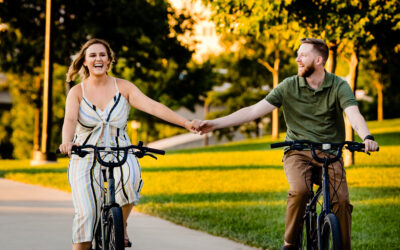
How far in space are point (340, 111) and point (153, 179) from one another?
41.0 ft

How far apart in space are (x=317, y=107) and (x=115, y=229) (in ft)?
5.26

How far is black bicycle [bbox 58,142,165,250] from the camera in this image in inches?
201

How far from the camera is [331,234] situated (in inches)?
190

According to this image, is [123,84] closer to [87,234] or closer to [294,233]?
[87,234]

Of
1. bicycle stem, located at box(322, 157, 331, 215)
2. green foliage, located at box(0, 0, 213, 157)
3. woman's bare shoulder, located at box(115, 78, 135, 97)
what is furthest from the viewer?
green foliage, located at box(0, 0, 213, 157)

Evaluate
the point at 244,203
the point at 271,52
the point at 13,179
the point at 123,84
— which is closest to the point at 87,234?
the point at 123,84

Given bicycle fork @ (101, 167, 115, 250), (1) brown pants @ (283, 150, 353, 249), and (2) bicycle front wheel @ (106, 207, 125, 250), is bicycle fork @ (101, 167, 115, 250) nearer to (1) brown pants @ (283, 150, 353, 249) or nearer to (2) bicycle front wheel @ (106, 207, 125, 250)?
(2) bicycle front wheel @ (106, 207, 125, 250)

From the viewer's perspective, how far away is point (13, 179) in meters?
17.8

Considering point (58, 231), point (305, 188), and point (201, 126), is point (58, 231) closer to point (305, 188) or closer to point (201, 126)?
point (201, 126)

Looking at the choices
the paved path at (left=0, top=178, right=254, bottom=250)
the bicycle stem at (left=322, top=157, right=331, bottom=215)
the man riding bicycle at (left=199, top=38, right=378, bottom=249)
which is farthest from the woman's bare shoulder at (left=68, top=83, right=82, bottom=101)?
the paved path at (left=0, top=178, right=254, bottom=250)

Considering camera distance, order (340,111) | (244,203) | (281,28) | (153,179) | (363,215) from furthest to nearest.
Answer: (153,179), (281,28), (244,203), (363,215), (340,111)

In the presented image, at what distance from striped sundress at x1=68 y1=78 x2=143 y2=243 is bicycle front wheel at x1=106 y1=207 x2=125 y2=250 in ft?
0.87

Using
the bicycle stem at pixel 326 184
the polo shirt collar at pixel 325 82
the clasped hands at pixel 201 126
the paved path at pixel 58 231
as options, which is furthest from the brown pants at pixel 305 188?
the paved path at pixel 58 231

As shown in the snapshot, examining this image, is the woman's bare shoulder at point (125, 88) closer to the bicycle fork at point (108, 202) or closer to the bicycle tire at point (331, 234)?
the bicycle fork at point (108, 202)
